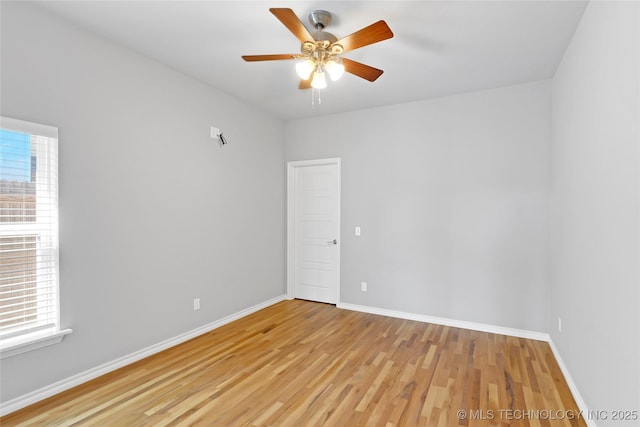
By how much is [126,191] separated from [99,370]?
5.09ft

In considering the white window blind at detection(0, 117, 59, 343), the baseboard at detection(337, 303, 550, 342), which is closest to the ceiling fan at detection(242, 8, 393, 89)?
the white window blind at detection(0, 117, 59, 343)

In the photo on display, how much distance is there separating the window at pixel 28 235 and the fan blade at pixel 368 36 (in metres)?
2.28

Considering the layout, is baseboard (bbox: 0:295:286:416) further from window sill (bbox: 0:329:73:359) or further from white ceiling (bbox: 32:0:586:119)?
white ceiling (bbox: 32:0:586:119)

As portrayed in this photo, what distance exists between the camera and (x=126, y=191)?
2.83m

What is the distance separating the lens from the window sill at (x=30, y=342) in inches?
81.4

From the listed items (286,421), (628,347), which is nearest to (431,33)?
(628,347)

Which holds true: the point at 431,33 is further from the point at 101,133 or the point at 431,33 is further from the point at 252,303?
the point at 252,303

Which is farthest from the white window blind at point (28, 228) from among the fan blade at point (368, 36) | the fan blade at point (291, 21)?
the fan blade at point (368, 36)

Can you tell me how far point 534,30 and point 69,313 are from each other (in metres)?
4.34

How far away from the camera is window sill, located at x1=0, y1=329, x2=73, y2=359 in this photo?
2.07 m

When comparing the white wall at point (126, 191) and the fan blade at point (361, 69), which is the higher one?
the fan blade at point (361, 69)

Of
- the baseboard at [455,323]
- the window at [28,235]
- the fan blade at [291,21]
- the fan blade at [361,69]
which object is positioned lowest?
the baseboard at [455,323]

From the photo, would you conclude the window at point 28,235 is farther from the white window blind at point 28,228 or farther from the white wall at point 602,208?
the white wall at point 602,208

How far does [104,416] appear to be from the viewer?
212cm
